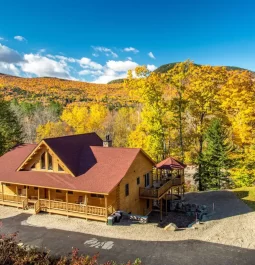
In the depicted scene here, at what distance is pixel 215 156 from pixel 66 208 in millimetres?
19361

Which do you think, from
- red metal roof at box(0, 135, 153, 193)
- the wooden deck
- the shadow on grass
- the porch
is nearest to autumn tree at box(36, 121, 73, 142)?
red metal roof at box(0, 135, 153, 193)

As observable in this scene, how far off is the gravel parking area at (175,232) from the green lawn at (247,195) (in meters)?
2.19

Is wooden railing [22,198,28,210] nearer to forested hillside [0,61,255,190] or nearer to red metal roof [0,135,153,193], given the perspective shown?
red metal roof [0,135,153,193]

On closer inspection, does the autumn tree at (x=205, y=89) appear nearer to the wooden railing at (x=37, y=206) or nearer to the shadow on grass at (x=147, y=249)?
the shadow on grass at (x=147, y=249)

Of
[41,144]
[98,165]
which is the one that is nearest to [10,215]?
[41,144]

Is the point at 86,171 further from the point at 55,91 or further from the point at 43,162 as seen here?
the point at 55,91

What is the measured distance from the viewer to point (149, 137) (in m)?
30.9

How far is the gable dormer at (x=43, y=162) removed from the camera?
21.8 meters

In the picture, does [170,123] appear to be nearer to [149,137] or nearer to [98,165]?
[149,137]

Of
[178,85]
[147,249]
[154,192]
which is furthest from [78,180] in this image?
[178,85]

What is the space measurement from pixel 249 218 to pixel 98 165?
12.3m

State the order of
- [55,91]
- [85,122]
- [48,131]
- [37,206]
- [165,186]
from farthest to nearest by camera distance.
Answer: [55,91] → [85,122] → [48,131] → [165,186] → [37,206]

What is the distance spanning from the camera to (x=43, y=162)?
893 inches

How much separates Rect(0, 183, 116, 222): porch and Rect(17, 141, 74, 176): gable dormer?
5.58 ft
